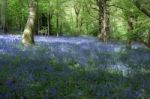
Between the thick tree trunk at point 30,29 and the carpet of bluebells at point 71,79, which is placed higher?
the thick tree trunk at point 30,29

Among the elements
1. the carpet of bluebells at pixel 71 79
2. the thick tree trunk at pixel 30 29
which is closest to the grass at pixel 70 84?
the carpet of bluebells at pixel 71 79

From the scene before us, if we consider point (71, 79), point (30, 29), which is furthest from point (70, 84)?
point (30, 29)

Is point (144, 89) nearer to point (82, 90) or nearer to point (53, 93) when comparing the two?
point (82, 90)

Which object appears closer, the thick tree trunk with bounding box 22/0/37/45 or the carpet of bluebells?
the carpet of bluebells

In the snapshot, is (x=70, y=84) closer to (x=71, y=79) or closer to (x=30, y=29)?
(x=71, y=79)

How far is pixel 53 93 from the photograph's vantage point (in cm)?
781

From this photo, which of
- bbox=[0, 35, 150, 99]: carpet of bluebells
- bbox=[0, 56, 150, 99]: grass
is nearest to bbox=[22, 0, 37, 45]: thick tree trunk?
bbox=[0, 35, 150, 99]: carpet of bluebells

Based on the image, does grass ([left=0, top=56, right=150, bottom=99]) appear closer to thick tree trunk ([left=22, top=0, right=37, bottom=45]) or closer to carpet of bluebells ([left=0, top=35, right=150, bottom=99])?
carpet of bluebells ([left=0, top=35, right=150, bottom=99])

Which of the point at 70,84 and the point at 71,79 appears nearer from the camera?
the point at 70,84

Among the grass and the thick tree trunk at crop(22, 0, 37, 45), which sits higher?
the thick tree trunk at crop(22, 0, 37, 45)

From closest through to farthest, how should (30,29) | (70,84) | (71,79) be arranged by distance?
1. (70,84)
2. (71,79)
3. (30,29)

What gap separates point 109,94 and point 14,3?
5977cm

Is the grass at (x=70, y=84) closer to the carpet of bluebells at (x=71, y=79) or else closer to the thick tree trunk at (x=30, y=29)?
the carpet of bluebells at (x=71, y=79)

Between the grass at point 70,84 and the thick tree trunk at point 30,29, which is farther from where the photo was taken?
the thick tree trunk at point 30,29
